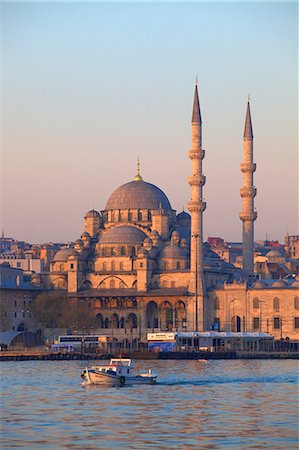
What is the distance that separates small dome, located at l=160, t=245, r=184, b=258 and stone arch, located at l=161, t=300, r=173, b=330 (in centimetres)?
417

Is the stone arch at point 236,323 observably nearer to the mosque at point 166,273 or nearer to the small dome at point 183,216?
the mosque at point 166,273

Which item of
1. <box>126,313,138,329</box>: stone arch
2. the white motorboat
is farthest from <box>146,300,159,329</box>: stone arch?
the white motorboat

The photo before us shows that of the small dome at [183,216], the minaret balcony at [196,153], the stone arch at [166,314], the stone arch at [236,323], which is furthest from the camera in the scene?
the small dome at [183,216]

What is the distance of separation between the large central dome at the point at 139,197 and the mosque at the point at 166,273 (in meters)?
0.08

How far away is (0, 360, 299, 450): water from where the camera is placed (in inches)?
1212

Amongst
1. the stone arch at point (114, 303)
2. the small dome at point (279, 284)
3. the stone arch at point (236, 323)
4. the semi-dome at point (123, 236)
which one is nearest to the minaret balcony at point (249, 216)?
the small dome at point (279, 284)

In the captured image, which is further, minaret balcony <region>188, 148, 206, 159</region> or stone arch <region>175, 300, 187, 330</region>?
stone arch <region>175, 300, 187, 330</region>

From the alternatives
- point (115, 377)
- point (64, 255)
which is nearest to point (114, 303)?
point (64, 255)

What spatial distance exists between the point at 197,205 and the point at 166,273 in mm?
7862

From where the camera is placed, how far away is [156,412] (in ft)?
123

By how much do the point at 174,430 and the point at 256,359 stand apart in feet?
144

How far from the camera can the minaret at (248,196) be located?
90.5m

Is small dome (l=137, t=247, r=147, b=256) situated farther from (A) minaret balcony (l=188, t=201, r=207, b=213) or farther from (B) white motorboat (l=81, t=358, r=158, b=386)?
(B) white motorboat (l=81, t=358, r=158, b=386)

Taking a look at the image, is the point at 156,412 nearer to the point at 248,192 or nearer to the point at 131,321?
the point at 131,321
